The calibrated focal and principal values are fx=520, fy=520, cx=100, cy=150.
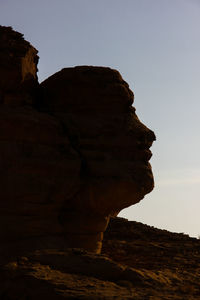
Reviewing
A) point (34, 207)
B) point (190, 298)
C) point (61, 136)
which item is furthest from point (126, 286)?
point (61, 136)

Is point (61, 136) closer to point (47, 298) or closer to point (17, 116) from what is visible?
point (17, 116)

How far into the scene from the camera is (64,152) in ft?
47.2

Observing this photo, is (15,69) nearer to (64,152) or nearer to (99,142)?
(64,152)

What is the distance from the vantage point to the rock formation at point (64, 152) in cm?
1355

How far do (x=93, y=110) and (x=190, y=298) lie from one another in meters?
7.81

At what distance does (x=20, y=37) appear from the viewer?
49.2ft

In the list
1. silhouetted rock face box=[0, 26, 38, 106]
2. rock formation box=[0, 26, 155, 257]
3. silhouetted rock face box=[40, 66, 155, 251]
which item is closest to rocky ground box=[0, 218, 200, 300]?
rock formation box=[0, 26, 155, 257]

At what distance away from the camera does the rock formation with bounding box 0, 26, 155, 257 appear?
13547mm

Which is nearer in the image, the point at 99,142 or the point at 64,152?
the point at 64,152

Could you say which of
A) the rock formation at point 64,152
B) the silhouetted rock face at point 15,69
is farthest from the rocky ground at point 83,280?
the silhouetted rock face at point 15,69

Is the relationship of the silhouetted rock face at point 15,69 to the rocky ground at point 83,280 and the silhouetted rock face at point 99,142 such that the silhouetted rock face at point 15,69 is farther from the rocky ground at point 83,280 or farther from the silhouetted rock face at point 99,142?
the rocky ground at point 83,280

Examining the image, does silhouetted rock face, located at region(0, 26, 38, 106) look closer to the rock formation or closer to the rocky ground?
the rock formation

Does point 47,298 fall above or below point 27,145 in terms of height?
below

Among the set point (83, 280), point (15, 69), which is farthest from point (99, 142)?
point (83, 280)
